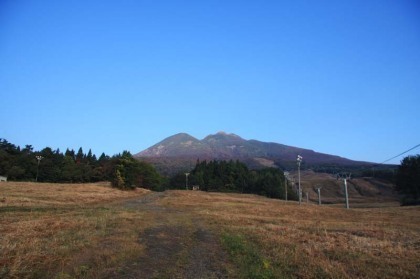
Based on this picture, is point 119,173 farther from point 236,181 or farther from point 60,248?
point 60,248

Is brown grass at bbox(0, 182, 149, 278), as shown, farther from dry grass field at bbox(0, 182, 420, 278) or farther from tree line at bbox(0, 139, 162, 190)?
tree line at bbox(0, 139, 162, 190)

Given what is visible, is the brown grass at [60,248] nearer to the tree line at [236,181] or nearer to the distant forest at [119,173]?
the distant forest at [119,173]

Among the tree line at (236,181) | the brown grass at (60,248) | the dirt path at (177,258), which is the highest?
the tree line at (236,181)

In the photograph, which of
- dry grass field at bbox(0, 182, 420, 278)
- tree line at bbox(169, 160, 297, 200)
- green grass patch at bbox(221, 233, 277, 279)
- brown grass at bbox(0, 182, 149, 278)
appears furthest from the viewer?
tree line at bbox(169, 160, 297, 200)

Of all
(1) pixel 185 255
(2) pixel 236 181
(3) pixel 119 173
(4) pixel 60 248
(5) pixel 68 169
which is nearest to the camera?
(4) pixel 60 248

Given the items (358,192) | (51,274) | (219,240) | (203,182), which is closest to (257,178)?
(203,182)

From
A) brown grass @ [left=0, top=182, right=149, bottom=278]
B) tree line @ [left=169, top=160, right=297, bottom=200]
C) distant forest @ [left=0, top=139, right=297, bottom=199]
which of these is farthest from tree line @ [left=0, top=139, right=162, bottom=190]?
brown grass @ [left=0, top=182, right=149, bottom=278]

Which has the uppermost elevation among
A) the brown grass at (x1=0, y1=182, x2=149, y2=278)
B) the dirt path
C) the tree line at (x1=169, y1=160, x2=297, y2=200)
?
the tree line at (x1=169, y1=160, x2=297, y2=200)

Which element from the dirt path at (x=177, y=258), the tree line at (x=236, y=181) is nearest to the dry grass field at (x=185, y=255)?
the dirt path at (x=177, y=258)

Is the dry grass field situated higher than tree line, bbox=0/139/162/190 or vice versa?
tree line, bbox=0/139/162/190

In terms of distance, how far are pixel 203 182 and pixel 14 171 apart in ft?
217

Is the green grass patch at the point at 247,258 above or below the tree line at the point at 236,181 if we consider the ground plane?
below

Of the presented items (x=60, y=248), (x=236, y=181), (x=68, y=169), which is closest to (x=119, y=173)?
(x=68, y=169)

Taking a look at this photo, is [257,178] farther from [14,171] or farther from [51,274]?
[51,274]
